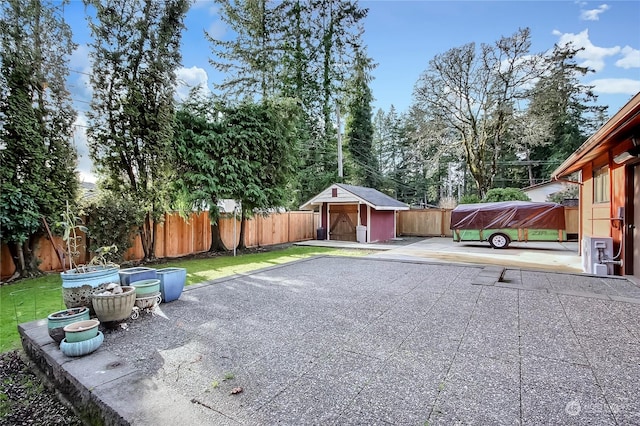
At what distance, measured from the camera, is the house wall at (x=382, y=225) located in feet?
48.8

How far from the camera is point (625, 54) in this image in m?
9.43

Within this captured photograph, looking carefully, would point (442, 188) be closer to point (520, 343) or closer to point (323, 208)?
point (323, 208)

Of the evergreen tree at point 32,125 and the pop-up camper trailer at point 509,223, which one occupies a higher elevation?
the evergreen tree at point 32,125

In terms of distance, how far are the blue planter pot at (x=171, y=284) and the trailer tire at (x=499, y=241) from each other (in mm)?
11319

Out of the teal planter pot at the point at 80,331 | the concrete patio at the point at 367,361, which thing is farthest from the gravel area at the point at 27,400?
the teal planter pot at the point at 80,331

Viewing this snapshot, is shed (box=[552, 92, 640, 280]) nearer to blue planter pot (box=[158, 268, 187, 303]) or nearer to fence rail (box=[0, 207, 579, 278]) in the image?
blue planter pot (box=[158, 268, 187, 303])

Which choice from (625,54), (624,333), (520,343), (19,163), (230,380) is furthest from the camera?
(625,54)

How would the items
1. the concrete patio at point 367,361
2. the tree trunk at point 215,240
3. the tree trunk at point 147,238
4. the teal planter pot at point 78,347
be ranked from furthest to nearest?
1. the tree trunk at point 215,240
2. the tree trunk at point 147,238
3. the teal planter pot at point 78,347
4. the concrete patio at point 367,361

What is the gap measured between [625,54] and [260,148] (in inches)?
453

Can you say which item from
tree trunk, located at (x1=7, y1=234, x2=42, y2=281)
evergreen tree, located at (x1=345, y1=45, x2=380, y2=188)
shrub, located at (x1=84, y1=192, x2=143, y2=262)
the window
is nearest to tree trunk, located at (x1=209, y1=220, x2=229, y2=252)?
shrub, located at (x1=84, y1=192, x2=143, y2=262)

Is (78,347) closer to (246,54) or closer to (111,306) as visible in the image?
(111,306)

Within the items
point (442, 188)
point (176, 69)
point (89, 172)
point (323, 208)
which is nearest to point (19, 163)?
point (89, 172)

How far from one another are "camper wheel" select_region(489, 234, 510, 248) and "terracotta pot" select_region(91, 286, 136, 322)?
1216 cm

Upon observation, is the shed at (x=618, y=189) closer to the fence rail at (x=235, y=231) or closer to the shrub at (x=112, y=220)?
the fence rail at (x=235, y=231)
